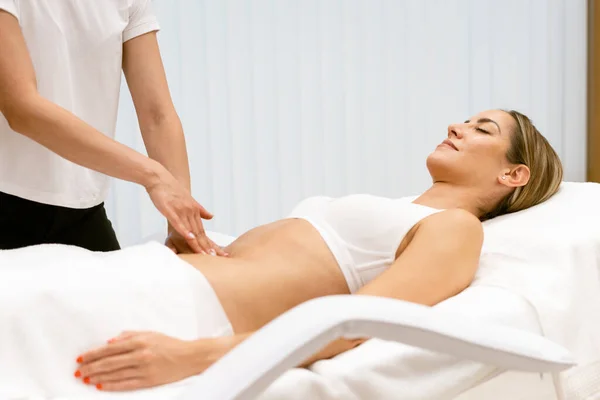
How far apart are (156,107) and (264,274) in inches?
24.8

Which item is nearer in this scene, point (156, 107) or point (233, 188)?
point (156, 107)

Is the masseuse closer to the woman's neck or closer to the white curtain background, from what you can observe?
the woman's neck

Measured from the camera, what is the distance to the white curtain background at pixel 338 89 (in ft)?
10.5

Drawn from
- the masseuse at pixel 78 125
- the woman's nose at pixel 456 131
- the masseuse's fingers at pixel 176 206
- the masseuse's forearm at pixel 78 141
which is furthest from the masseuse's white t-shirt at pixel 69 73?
the woman's nose at pixel 456 131

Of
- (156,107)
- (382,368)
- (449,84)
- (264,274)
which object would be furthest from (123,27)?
(449,84)

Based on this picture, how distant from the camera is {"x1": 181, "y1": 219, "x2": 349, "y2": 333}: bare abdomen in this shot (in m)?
1.35

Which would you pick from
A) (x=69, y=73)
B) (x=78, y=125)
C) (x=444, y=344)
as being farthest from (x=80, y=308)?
(x=69, y=73)

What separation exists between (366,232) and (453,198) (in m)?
0.34

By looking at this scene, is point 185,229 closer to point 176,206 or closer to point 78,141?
point 176,206

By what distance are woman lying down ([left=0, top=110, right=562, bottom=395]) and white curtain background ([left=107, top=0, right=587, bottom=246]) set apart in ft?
5.09

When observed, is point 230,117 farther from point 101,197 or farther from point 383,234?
point 383,234

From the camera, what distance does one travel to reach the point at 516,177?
1776mm

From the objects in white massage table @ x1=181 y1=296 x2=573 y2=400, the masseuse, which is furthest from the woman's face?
white massage table @ x1=181 y1=296 x2=573 y2=400

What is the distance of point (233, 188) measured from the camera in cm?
328
